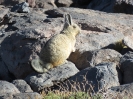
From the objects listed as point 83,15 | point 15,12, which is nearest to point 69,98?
point 83,15

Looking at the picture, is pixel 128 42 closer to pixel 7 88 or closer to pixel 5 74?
pixel 5 74

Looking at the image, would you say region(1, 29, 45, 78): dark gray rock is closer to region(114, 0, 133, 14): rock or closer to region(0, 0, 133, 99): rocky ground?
region(0, 0, 133, 99): rocky ground

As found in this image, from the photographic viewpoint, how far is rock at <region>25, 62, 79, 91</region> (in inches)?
445

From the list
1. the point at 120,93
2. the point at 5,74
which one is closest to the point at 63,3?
the point at 5,74

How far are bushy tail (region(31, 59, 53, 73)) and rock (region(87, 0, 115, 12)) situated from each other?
8475 millimetres

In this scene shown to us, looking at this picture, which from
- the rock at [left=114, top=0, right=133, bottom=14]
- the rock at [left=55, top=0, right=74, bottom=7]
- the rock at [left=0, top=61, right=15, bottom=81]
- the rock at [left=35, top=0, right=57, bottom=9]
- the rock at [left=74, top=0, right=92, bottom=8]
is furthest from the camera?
the rock at [left=74, top=0, right=92, bottom=8]

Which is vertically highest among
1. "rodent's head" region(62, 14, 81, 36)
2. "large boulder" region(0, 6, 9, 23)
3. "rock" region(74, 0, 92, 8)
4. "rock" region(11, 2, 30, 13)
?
"rodent's head" region(62, 14, 81, 36)

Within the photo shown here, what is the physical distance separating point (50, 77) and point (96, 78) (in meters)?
1.41

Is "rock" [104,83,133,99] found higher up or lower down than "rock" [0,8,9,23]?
higher up

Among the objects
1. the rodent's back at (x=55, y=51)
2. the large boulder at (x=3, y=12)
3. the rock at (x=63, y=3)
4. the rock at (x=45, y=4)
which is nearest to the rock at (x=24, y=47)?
the rodent's back at (x=55, y=51)

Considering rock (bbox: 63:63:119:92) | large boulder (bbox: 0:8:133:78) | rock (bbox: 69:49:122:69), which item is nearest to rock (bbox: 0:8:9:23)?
large boulder (bbox: 0:8:133:78)

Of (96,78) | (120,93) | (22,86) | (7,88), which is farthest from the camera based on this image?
(22,86)

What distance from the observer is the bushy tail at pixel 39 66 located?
11.6m

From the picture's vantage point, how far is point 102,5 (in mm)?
21234
